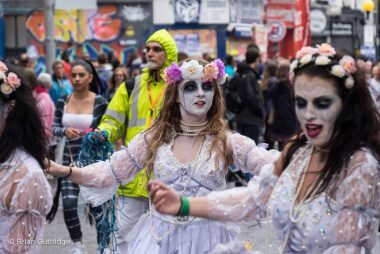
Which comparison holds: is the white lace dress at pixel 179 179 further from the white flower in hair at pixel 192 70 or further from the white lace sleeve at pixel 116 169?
the white flower in hair at pixel 192 70

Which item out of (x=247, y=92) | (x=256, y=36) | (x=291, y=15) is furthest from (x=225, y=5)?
(x=247, y=92)

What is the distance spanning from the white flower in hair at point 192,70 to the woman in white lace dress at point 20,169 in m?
1.53

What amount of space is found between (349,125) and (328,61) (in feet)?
0.86

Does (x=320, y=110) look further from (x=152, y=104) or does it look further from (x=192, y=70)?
(x=152, y=104)

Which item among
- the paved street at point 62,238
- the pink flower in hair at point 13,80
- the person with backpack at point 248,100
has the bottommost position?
the paved street at point 62,238

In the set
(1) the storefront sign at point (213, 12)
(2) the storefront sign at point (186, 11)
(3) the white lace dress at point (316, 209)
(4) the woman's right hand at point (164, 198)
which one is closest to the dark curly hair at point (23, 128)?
(4) the woman's right hand at point (164, 198)

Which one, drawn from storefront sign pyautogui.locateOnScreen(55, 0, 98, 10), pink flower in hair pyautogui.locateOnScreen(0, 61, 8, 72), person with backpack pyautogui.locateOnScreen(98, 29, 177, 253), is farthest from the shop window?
pink flower in hair pyautogui.locateOnScreen(0, 61, 8, 72)

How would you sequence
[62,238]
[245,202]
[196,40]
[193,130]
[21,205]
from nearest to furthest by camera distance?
[245,202]
[21,205]
[193,130]
[62,238]
[196,40]

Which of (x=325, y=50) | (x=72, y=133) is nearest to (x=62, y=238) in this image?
(x=72, y=133)

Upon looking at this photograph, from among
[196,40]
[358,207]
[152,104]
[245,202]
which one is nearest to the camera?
[358,207]

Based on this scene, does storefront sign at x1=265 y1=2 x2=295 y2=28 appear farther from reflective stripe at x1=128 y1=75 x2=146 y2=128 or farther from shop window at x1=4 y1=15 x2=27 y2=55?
reflective stripe at x1=128 y1=75 x2=146 y2=128

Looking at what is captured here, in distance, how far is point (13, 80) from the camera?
13.8 feet

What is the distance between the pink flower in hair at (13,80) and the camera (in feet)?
13.8

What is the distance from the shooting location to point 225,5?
34500 millimetres
